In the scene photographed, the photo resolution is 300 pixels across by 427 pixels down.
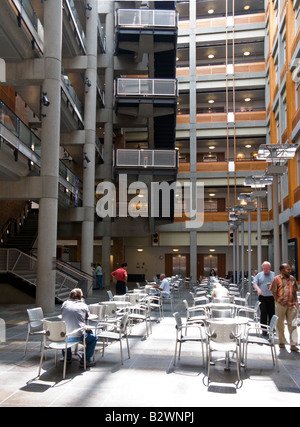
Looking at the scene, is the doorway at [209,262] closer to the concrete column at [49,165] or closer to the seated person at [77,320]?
the concrete column at [49,165]

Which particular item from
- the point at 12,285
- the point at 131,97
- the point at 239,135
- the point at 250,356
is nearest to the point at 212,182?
the point at 239,135

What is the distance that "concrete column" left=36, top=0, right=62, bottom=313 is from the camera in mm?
16016

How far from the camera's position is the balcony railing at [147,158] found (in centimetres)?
2533

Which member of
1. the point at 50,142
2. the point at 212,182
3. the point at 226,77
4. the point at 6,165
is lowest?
the point at 6,165

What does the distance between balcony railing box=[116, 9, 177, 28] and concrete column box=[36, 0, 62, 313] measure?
824 cm

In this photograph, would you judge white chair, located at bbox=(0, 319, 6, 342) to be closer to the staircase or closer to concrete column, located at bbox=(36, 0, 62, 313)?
concrete column, located at bbox=(36, 0, 62, 313)

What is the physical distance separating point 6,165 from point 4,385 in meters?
9.59

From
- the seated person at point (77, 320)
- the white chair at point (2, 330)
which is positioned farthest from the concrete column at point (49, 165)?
the seated person at point (77, 320)

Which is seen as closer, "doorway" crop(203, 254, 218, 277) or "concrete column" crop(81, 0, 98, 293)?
"concrete column" crop(81, 0, 98, 293)

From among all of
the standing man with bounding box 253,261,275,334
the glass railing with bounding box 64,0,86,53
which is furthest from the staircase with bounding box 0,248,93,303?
the glass railing with bounding box 64,0,86,53

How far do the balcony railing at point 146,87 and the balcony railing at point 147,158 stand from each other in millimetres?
3231

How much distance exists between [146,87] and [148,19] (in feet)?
11.9

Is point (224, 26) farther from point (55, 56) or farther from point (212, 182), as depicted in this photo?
point (55, 56)

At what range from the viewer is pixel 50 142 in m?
16.3
